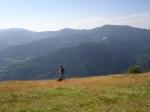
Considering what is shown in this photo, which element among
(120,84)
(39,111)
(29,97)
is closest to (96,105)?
(39,111)

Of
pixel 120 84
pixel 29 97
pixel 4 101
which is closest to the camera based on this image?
pixel 4 101

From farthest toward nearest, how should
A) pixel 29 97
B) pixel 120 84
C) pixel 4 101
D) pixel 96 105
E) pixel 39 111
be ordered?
1. pixel 120 84
2. pixel 29 97
3. pixel 4 101
4. pixel 96 105
5. pixel 39 111

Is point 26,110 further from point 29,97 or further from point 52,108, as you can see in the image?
point 29,97

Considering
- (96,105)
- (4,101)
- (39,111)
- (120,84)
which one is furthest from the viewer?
(120,84)

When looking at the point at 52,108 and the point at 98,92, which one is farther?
the point at 98,92

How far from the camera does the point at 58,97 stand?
89.1ft

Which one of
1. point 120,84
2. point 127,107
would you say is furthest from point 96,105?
point 120,84

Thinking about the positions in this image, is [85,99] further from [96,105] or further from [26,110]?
[26,110]

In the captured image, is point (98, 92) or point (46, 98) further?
point (98, 92)

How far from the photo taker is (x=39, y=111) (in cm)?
2152

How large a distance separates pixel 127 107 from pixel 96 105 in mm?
2469

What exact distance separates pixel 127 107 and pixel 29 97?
9.92m

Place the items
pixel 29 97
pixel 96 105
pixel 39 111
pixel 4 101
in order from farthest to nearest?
pixel 29 97
pixel 4 101
pixel 96 105
pixel 39 111

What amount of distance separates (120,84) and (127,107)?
1308 centimetres
